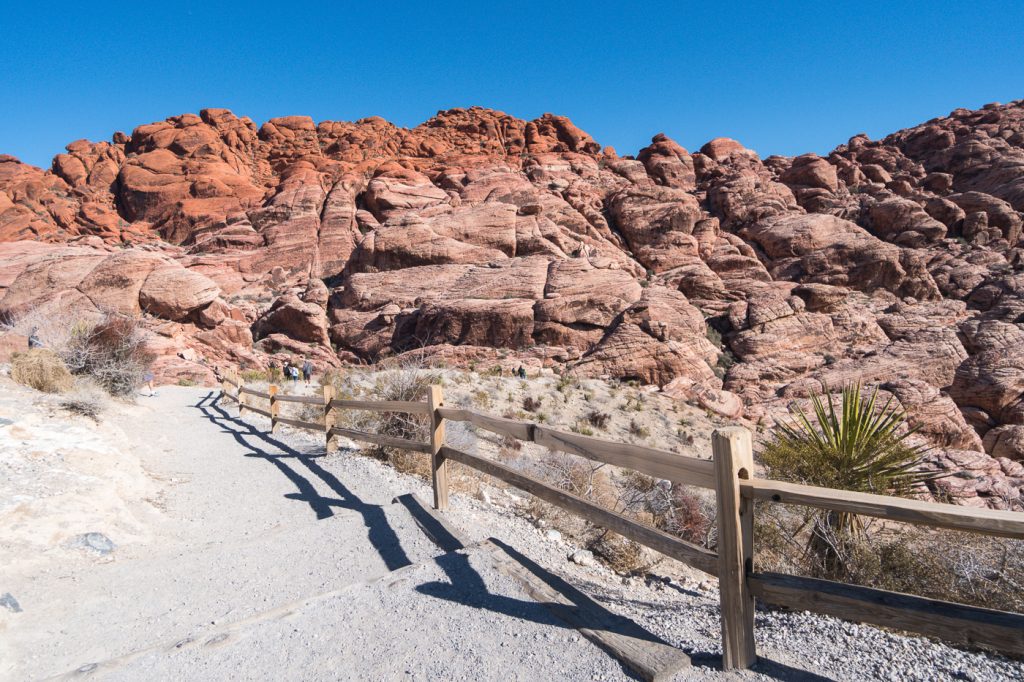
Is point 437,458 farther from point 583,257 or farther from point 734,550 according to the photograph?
point 583,257

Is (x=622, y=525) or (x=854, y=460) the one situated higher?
(x=622, y=525)

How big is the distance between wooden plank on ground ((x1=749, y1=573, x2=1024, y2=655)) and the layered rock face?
11932 mm

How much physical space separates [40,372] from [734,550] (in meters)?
14.2

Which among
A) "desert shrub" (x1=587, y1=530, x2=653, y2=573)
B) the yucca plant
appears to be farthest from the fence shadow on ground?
the yucca plant

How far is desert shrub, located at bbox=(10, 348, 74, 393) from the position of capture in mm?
10750

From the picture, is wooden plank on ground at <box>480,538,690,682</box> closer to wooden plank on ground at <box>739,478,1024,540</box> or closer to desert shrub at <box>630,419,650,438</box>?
wooden plank on ground at <box>739,478,1024,540</box>

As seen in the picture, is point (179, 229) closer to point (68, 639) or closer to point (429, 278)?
point (429, 278)

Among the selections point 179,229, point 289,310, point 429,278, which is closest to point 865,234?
point 429,278

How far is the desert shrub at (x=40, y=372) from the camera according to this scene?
1075 cm

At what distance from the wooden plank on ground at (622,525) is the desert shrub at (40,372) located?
1165 cm

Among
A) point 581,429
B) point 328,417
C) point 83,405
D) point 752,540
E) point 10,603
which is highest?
point 752,540

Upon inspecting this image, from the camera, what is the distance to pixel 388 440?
21.8 feet

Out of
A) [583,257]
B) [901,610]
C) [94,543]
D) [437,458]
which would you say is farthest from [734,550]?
[583,257]

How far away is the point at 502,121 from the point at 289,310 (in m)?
54.0
